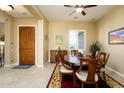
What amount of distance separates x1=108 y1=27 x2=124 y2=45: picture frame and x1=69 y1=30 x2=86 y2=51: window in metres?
3.13

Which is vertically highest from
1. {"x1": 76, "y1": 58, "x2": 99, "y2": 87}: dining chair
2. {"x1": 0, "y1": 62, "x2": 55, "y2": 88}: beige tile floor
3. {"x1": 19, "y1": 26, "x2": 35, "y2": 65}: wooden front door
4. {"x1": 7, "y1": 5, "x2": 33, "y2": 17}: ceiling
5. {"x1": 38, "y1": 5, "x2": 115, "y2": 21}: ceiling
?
{"x1": 7, "y1": 5, "x2": 33, "y2": 17}: ceiling

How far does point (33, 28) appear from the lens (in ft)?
26.2

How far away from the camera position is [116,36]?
5430 mm

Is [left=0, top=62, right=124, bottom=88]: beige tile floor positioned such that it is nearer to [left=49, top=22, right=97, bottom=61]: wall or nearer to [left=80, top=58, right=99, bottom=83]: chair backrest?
[left=80, top=58, right=99, bottom=83]: chair backrest

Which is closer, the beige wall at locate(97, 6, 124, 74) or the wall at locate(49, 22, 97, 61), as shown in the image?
the beige wall at locate(97, 6, 124, 74)

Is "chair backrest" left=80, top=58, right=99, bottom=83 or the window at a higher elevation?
the window

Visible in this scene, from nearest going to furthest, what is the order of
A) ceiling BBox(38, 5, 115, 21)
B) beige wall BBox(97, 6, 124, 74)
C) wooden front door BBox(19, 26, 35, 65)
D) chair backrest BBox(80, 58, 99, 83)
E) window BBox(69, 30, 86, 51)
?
chair backrest BBox(80, 58, 99, 83), beige wall BBox(97, 6, 124, 74), ceiling BBox(38, 5, 115, 21), wooden front door BBox(19, 26, 35, 65), window BBox(69, 30, 86, 51)

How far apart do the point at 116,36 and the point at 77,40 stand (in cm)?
413

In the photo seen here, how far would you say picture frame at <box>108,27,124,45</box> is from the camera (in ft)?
16.5

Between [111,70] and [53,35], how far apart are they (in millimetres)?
4385

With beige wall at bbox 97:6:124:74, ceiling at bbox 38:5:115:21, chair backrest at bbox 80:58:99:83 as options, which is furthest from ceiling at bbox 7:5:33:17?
chair backrest at bbox 80:58:99:83

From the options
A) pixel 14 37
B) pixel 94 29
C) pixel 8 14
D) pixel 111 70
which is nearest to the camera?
pixel 111 70
